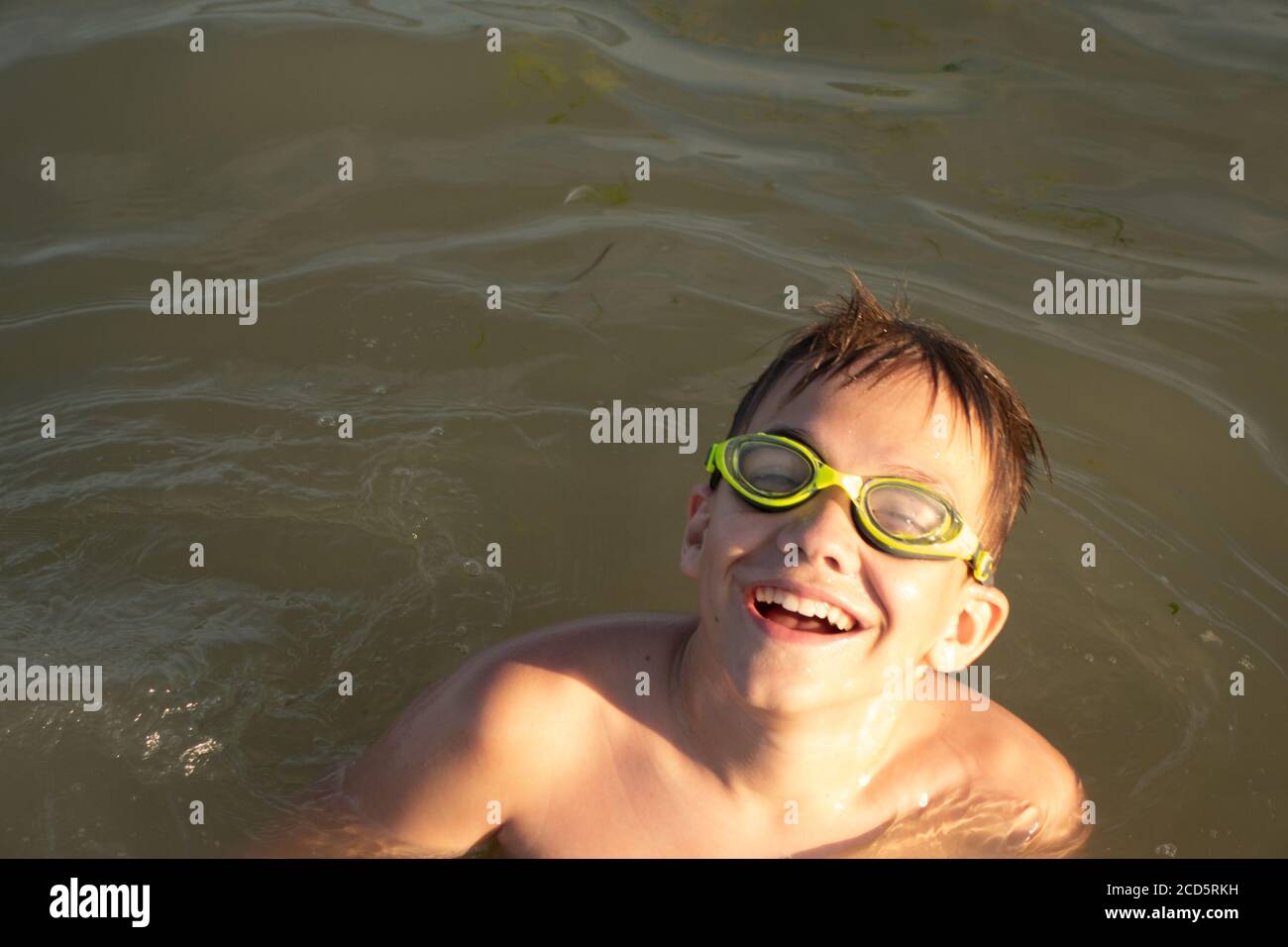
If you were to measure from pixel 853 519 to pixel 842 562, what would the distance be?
0.10m

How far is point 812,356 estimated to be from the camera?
359cm

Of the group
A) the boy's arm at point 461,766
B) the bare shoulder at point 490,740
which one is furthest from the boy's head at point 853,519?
the boy's arm at point 461,766

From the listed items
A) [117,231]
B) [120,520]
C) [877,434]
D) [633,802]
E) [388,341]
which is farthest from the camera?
[117,231]

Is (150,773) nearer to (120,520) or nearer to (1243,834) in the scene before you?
(120,520)

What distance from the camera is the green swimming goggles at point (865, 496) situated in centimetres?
333

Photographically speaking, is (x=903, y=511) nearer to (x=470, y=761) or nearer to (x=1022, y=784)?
(x=1022, y=784)

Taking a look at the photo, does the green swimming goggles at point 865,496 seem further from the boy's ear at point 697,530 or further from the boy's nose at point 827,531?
the boy's ear at point 697,530

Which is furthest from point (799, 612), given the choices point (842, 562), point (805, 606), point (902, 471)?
point (902, 471)

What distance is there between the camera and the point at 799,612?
10.8ft

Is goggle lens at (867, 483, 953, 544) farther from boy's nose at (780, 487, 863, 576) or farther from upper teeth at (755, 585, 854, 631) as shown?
upper teeth at (755, 585, 854, 631)

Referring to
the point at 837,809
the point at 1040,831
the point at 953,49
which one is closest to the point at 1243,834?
the point at 1040,831

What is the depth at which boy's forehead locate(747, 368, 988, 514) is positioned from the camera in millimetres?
3385

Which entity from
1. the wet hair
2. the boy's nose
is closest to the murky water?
the wet hair
